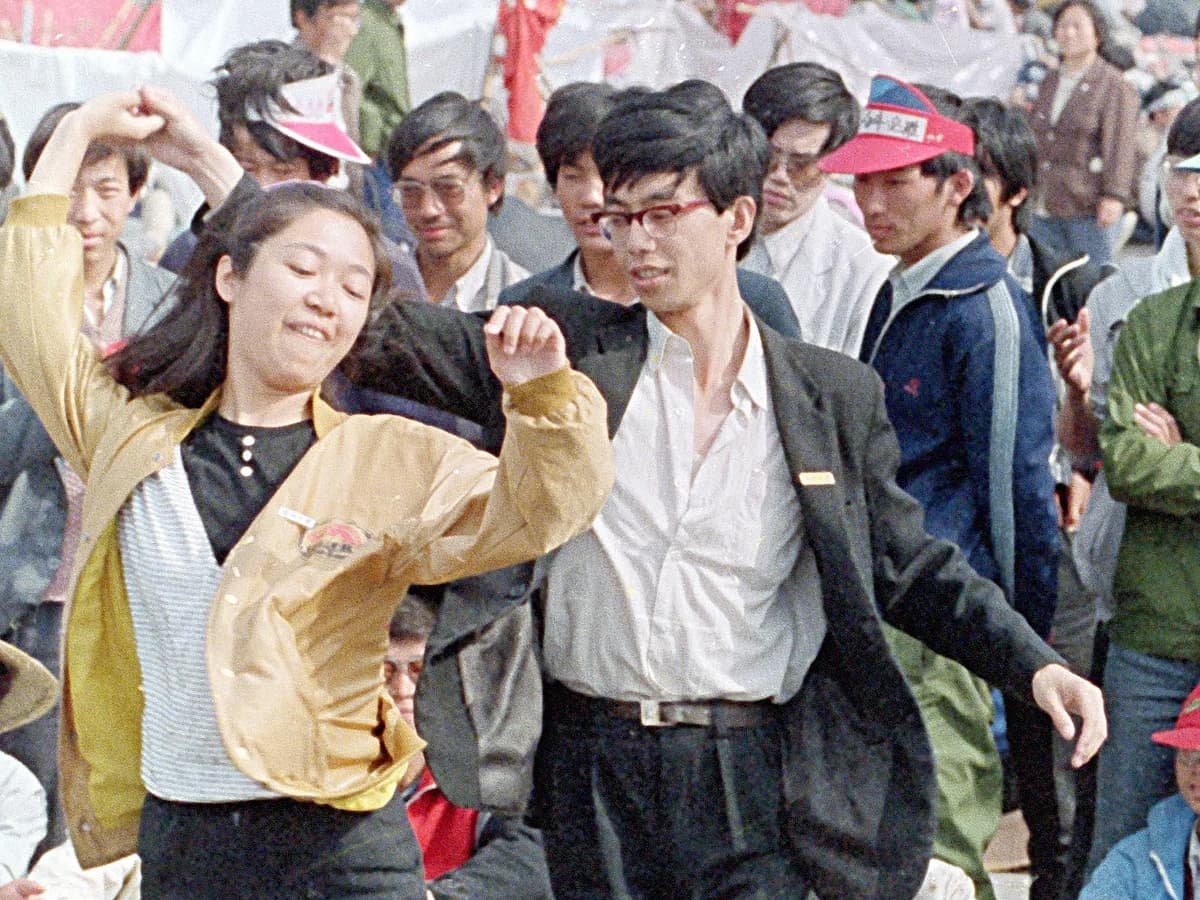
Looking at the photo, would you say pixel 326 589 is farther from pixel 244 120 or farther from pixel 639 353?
pixel 244 120

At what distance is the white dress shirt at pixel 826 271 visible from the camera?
5719mm

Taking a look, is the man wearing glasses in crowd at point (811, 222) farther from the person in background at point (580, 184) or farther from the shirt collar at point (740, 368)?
the shirt collar at point (740, 368)

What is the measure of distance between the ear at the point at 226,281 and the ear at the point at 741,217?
930mm

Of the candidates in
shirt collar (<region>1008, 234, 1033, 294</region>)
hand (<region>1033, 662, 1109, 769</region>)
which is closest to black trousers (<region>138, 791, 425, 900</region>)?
hand (<region>1033, 662, 1109, 769</region>)

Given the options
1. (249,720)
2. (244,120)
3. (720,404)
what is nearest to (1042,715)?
(720,404)

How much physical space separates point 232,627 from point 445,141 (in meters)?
2.82

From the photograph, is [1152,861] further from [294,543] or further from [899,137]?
[294,543]

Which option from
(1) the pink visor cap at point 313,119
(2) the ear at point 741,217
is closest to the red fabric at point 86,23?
(1) the pink visor cap at point 313,119

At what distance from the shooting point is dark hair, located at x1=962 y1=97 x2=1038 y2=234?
6055mm

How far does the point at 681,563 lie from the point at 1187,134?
8.40 ft

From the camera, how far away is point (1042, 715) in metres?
5.68

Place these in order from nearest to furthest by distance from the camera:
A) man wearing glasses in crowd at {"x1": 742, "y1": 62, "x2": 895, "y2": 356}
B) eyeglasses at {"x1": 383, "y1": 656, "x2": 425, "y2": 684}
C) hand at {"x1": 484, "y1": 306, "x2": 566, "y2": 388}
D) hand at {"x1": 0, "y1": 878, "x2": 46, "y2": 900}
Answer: hand at {"x1": 484, "y1": 306, "x2": 566, "y2": 388} < hand at {"x1": 0, "y1": 878, "x2": 46, "y2": 900} < eyeglasses at {"x1": 383, "y1": 656, "x2": 425, "y2": 684} < man wearing glasses in crowd at {"x1": 742, "y1": 62, "x2": 895, "y2": 356}

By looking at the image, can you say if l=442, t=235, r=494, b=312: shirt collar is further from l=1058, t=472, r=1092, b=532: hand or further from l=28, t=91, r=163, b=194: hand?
l=28, t=91, r=163, b=194: hand

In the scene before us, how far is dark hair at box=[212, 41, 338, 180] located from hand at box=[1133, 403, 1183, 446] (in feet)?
6.58
